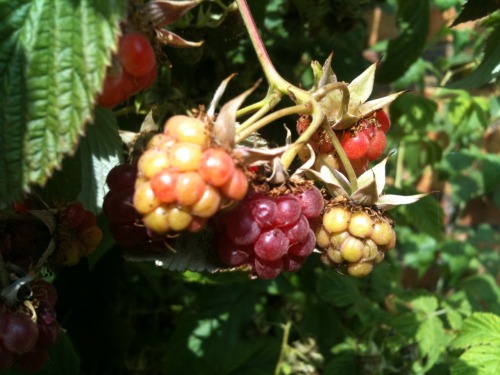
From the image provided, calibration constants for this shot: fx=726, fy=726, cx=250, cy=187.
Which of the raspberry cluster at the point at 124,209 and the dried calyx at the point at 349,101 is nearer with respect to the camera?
the raspberry cluster at the point at 124,209

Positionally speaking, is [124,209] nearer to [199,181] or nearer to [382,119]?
[199,181]

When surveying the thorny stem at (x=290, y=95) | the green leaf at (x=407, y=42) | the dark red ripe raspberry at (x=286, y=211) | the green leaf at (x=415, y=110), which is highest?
the thorny stem at (x=290, y=95)

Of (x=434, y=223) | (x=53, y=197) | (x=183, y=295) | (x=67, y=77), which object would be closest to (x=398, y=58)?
(x=434, y=223)

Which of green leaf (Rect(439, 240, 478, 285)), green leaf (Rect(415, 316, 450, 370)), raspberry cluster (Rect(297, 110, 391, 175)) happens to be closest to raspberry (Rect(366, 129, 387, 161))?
raspberry cluster (Rect(297, 110, 391, 175))

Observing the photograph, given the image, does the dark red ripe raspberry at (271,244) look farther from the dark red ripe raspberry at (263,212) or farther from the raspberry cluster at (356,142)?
the raspberry cluster at (356,142)

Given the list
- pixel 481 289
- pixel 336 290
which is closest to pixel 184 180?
pixel 336 290

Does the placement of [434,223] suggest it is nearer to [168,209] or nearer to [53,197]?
[53,197]

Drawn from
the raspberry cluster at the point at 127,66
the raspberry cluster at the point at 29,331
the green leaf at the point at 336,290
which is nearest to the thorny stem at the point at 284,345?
the green leaf at the point at 336,290
